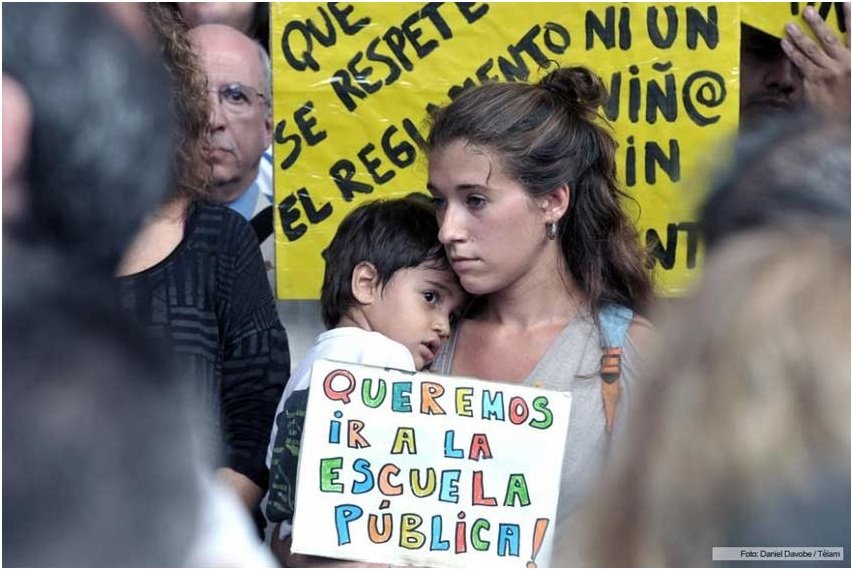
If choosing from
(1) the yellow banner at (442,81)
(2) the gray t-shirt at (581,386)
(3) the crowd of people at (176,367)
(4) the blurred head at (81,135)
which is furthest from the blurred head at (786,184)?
(1) the yellow banner at (442,81)

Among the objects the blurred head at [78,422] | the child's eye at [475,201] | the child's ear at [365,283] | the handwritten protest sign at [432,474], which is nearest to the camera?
the blurred head at [78,422]

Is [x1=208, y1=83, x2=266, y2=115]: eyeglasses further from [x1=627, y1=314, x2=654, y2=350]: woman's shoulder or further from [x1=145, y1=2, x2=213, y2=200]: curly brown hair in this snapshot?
[x1=627, y1=314, x2=654, y2=350]: woman's shoulder

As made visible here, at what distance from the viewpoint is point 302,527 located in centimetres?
224

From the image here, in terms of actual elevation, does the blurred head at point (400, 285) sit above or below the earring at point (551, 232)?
below

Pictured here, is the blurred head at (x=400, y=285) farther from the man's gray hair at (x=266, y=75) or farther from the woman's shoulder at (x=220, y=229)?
the man's gray hair at (x=266, y=75)

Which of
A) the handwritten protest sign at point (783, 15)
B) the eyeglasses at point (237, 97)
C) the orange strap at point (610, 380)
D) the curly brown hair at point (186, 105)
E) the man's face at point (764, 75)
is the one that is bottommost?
the orange strap at point (610, 380)

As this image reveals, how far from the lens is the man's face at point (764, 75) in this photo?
3779mm

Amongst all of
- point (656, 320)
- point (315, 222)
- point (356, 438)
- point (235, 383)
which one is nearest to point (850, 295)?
point (356, 438)

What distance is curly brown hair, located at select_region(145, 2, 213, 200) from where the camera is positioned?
2434 millimetres

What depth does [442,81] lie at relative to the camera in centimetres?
365

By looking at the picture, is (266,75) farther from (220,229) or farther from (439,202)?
(439,202)

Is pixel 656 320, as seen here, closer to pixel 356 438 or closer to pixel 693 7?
pixel 356 438

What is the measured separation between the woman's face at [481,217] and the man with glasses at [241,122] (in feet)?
3.89

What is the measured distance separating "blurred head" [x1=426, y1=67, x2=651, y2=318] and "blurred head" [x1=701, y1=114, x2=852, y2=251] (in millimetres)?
1370
